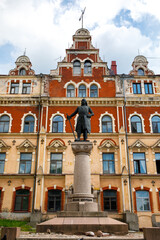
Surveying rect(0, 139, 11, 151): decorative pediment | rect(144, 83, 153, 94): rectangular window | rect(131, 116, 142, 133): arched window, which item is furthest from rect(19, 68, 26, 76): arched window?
rect(144, 83, 153, 94): rectangular window

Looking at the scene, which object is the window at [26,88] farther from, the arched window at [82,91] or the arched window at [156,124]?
the arched window at [156,124]

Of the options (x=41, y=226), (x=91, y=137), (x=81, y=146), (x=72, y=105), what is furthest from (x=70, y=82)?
(x=41, y=226)

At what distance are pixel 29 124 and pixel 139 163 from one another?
12.0 meters

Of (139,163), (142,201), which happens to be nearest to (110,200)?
(142,201)

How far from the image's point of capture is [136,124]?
24.7m

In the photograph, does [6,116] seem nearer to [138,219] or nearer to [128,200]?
[128,200]

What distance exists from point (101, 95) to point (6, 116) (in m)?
10.6

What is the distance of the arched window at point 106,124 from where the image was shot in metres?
24.5

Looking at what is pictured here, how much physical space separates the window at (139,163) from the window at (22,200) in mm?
10795

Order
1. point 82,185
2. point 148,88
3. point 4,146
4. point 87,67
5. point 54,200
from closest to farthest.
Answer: point 82,185 < point 54,200 < point 4,146 < point 148,88 < point 87,67

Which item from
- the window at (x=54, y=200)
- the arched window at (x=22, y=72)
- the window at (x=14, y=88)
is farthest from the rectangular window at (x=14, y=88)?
the window at (x=54, y=200)

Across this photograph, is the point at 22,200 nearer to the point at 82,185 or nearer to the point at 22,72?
the point at 82,185

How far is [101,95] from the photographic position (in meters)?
25.8

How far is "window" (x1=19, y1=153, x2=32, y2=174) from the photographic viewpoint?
22.9 m
